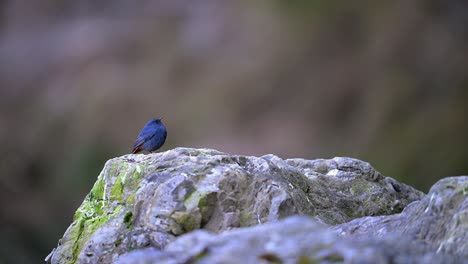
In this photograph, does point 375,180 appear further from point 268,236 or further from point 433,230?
point 268,236

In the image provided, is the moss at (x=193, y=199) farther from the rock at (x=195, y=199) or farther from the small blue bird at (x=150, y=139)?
the small blue bird at (x=150, y=139)

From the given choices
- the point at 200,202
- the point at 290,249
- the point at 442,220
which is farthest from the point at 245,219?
the point at 290,249

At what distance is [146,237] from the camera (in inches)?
309

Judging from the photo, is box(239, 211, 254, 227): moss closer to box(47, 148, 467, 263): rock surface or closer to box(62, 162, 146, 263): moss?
box(47, 148, 467, 263): rock surface

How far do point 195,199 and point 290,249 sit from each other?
287 centimetres

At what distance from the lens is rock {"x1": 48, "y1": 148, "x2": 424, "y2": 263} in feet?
26.2

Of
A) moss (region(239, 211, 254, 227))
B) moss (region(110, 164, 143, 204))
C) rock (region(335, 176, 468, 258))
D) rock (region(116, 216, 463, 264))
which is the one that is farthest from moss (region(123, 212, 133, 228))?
rock (region(116, 216, 463, 264))

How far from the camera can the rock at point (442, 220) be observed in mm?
6480

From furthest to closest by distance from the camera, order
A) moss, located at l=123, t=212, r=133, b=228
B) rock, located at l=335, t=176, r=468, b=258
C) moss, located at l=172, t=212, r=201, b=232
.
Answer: moss, located at l=123, t=212, r=133, b=228 → moss, located at l=172, t=212, r=201, b=232 → rock, located at l=335, t=176, r=468, b=258

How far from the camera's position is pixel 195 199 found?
8.01 meters

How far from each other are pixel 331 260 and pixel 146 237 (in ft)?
9.78

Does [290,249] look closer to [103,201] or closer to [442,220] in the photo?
[442,220]

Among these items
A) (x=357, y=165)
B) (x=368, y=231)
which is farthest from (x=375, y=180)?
(x=368, y=231)

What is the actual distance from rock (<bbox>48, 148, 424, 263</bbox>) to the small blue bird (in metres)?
2.39
